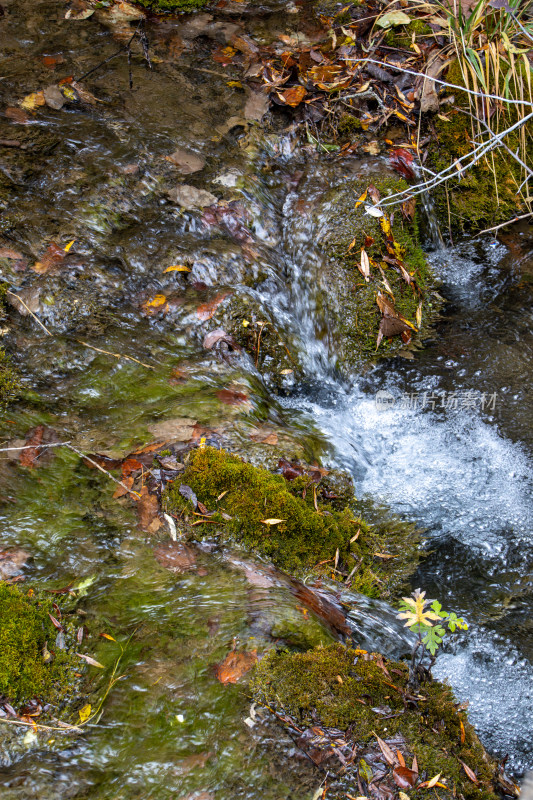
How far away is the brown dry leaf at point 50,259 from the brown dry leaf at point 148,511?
192 centimetres

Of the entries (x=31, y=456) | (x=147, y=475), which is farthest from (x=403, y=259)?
(x=31, y=456)

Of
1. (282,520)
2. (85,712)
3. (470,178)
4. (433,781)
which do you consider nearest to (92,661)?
(85,712)

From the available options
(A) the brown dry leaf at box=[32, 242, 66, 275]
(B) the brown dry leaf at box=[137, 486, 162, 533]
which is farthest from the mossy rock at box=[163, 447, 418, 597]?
(A) the brown dry leaf at box=[32, 242, 66, 275]

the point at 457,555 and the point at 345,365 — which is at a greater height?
the point at 345,365

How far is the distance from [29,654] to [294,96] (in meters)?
5.06

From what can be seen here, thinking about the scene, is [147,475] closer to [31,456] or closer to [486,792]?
[31,456]

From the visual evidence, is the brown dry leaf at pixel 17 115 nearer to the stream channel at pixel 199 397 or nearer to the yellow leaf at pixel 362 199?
the stream channel at pixel 199 397

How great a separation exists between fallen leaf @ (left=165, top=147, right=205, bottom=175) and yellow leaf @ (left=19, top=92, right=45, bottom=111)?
4.30ft

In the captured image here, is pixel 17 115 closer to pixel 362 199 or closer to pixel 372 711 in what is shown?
pixel 362 199

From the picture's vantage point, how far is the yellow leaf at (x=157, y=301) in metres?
3.95

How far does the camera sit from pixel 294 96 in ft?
16.7

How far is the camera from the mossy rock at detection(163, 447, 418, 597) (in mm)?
2766

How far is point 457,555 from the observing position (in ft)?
11.0

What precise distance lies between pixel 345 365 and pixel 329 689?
107 inches
